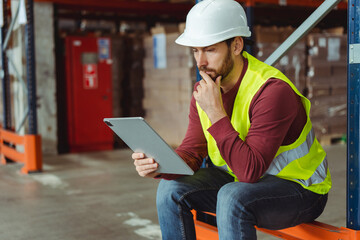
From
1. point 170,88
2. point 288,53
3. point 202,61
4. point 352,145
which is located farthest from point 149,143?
point 288,53

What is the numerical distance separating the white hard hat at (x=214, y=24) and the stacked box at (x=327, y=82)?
6.09 m

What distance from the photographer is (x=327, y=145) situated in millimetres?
8336

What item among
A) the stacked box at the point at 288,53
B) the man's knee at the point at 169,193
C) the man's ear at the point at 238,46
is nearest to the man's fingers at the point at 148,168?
the man's knee at the point at 169,193

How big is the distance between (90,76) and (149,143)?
20.4 ft

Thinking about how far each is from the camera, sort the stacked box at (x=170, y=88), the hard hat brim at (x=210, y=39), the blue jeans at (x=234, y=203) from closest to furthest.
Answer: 1. the blue jeans at (x=234, y=203)
2. the hard hat brim at (x=210, y=39)
3. the stacked box at (x=170, y=88)

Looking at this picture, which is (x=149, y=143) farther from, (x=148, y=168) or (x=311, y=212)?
(x=311, y=212)

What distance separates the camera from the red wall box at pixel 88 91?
26.6ft

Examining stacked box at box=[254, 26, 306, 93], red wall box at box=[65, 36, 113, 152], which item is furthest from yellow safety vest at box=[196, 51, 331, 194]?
red wall box at box=[65, 36, 113, 152]

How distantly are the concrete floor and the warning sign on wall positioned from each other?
1.69 meters

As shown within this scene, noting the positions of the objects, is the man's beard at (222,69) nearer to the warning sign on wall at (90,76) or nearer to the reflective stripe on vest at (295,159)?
the reflective stripe on vest at (295,159)

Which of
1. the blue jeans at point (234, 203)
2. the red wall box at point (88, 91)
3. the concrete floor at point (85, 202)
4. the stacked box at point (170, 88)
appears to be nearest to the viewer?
the blue jeans at point (234, 203)

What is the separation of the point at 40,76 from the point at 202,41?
6.03 m

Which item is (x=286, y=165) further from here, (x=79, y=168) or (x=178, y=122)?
(x=178, y=122)

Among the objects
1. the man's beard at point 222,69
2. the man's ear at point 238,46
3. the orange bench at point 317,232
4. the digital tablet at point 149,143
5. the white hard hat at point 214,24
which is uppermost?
the white hard hat at point 214,24
